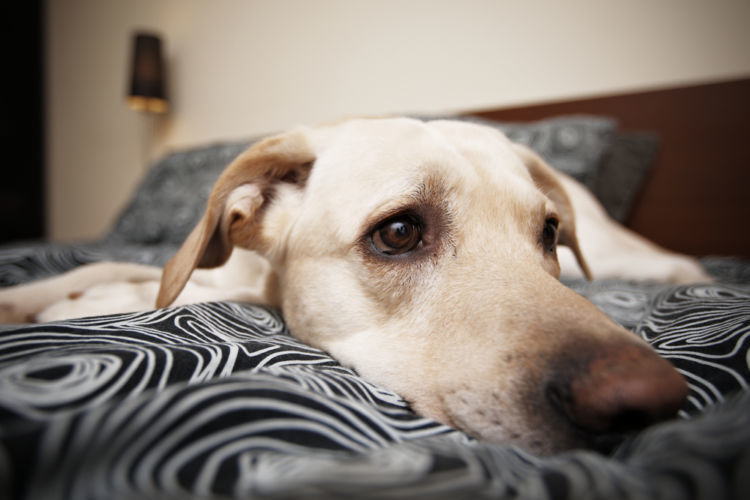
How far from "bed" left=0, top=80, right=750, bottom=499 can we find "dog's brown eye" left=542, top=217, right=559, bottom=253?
1.02 ft

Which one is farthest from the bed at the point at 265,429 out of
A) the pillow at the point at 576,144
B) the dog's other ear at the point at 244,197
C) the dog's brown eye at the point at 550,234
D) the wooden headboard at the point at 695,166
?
the wooden headboard at the point at 695,166

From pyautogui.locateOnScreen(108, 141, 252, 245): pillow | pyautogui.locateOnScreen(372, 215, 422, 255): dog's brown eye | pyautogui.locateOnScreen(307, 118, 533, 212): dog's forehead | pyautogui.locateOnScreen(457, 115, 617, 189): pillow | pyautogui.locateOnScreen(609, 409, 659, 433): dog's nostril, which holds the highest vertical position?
pyautogui.locateOnScreen(457, 115, 617, 189): pillow

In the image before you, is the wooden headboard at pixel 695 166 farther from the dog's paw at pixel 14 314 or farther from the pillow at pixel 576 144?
the dog's paw at pixel 14 314

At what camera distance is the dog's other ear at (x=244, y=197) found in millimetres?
943

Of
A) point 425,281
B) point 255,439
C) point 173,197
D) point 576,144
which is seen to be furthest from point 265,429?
point 173,197

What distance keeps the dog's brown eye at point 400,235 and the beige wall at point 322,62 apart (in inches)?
98.1

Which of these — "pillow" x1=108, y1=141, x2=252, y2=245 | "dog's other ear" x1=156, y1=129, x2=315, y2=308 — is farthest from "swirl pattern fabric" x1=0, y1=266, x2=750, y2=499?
"pillow" x1=108, y1=141, x2=252, y2=245

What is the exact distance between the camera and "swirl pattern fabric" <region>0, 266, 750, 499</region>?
33 cm

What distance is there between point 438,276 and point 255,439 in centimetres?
51

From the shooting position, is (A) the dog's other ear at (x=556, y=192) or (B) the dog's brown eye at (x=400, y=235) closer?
(B) the dog's brown eye at (x=400, y=235)

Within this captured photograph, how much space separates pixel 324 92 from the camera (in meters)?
3.83

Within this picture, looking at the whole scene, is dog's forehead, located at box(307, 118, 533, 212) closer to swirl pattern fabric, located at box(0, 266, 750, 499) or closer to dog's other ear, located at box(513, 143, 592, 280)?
dog's other ear, located at box(513, 143, 592, 280)

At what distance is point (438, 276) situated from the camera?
2.72ft

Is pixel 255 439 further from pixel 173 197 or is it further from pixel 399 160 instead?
pixel 173 197
